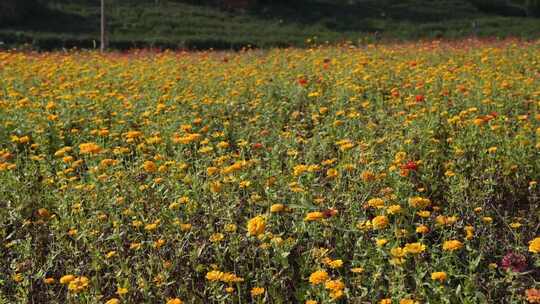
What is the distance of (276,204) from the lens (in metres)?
3.60

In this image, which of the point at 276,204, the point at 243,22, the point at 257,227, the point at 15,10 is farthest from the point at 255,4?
the point at 257,227

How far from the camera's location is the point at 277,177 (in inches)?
163

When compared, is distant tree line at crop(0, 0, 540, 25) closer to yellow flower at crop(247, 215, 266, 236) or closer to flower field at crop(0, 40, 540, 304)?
flower field at crop(0, 40, 540, 304)

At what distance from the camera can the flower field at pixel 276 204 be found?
3203mm

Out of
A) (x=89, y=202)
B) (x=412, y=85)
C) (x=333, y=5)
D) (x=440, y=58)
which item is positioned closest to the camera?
(x=89, y=202)

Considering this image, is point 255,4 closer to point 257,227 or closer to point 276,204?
point 276,204

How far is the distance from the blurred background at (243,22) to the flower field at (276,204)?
47.8 feet

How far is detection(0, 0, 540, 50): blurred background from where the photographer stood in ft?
72.3

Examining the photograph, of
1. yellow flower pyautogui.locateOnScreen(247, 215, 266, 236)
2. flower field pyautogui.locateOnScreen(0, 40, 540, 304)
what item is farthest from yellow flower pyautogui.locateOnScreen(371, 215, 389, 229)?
yellow flower pyautogui.locateOnScreen(247, 215, 266, 236)

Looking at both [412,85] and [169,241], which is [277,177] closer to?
[169,241]

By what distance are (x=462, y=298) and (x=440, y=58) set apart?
7.50 m

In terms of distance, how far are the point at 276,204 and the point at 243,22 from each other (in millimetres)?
25607

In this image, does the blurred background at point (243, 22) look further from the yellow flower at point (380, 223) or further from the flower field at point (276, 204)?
the yellow flower at point (380, 223)

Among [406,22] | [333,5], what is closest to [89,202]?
[406,22]
